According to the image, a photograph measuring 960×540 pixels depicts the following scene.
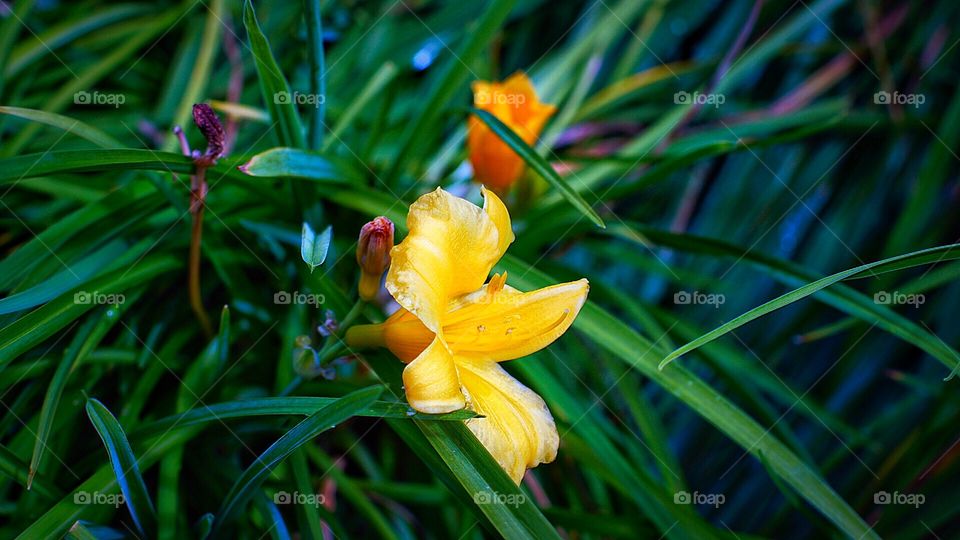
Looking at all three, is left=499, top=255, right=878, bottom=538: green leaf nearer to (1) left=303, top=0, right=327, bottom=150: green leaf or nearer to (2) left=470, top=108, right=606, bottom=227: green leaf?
(2) left=470, top=108, right=606, bottom=227: green leaf

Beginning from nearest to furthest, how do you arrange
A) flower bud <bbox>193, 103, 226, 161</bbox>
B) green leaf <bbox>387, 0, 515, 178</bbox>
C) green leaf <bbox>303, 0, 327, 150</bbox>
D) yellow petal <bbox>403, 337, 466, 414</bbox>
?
yellow petal <bbox>403, 337, 466, 414</bbox>, flower bud <bbox>193, 103, 226, 161</bbox>, green leaf <bbox>303, 0, 327, 150</bbox>, green leaf <bbox>387, 0, 515, 178</bbox>

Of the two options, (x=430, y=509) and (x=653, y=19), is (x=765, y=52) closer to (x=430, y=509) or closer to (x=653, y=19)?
(x=653, y=19)

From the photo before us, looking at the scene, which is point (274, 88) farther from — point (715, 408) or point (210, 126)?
point (715, 408)

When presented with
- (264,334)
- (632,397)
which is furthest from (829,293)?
(264,334)

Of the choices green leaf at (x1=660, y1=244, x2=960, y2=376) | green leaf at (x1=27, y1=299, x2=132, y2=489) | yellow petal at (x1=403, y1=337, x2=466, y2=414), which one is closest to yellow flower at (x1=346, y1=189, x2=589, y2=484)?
yellow petal at (x1=403, y1=337, x2=466, y2=414)

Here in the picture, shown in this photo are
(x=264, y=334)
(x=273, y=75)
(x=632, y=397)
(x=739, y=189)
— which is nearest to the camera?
(x=273, y=75)

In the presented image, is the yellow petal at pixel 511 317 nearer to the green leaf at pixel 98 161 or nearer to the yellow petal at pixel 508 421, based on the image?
the yellow petal at pixel 508 421
